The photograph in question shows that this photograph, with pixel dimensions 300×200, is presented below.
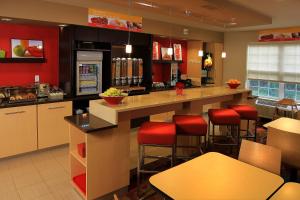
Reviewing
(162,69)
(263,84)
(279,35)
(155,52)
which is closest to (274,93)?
(263,84)

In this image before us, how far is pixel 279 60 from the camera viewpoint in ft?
21.3

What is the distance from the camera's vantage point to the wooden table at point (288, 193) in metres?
1.62

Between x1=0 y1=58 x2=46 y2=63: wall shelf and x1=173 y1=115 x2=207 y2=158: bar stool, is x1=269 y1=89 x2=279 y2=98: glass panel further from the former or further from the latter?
x1=0 y1=58 x2=46 y2=63: wall shelf

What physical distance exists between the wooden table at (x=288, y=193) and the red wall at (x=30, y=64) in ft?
13.9

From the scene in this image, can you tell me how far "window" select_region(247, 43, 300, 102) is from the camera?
6.27 meters

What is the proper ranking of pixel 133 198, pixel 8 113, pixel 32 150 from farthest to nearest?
pixel 32 150 < pixel 8 113 < pixel 133 198

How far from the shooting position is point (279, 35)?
6.38 m

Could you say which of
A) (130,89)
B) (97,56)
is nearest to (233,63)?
(130,89)

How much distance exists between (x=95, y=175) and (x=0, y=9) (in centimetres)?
264

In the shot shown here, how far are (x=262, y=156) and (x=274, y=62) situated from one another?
17.0ft

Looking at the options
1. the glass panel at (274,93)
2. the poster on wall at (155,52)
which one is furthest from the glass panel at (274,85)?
the poster on wall at (155,52)

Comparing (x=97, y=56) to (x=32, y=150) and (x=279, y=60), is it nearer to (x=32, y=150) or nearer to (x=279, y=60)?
(x=32, y=150)

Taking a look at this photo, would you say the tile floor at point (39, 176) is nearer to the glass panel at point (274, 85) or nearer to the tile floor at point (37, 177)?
the tile floor at point (37, 177)

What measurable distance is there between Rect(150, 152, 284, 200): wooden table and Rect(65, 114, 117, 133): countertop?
0.97 meters
